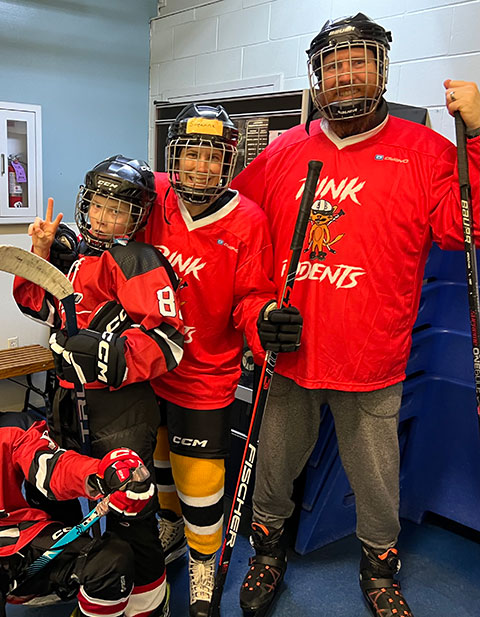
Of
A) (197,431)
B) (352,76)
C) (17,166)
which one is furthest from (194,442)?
(17,166)

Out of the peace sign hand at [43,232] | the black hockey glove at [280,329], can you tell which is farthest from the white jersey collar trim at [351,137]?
the peace sign hand at [43,232]

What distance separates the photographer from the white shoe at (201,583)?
5.56 ft

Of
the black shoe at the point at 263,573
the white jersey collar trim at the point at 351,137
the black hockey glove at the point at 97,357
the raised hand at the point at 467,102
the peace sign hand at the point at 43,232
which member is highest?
the raised hand at the point at 467,102

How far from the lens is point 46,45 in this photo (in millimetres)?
2912

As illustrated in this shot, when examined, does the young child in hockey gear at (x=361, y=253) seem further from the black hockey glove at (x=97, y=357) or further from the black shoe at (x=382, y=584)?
the black hockey glove at (x=97, y=357)

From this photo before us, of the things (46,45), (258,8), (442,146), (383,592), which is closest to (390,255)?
(442,146)

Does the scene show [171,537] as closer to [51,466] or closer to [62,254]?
[51,466]

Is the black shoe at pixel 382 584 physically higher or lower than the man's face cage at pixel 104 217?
lower

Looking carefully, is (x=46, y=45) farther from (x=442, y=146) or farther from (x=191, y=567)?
(x=191, y=567)

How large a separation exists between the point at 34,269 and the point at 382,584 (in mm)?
1416

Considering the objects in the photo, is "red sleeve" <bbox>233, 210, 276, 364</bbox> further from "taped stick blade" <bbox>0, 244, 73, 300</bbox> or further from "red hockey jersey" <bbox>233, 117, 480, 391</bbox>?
"taped stick blade" <bbox>0, 244, 73, 300</bbox>

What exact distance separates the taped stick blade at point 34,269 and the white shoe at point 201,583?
93 centimetres

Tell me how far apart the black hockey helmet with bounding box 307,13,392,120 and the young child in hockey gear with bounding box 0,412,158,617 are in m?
1.02

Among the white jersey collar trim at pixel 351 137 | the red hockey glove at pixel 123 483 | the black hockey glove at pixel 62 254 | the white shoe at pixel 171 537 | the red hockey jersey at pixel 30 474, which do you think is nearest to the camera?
the red hockey glove at pixel 123 483
